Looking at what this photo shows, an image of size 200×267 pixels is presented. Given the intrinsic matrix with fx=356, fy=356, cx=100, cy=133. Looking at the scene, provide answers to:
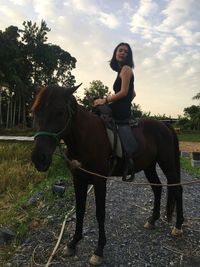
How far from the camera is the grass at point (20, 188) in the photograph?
21.1 feet

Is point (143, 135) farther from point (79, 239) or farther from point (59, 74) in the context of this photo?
point (59, 74)

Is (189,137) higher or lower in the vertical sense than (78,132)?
lower

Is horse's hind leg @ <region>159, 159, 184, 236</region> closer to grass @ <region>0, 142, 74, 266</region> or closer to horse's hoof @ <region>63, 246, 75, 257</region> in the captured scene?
horse's hoof @ <region>63, 246, 75, 257</region>

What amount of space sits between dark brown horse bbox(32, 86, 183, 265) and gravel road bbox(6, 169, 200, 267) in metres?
0.20

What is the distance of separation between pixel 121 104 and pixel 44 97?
1.37 meters

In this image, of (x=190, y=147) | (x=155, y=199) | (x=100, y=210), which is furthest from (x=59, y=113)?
(x=190, y=147)

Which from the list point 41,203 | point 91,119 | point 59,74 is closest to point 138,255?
point 91,119

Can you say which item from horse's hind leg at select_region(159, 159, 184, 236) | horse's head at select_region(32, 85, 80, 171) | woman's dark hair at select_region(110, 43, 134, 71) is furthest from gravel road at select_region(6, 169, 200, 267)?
woman's dark hair at select_region(110, 43, 134, 71)

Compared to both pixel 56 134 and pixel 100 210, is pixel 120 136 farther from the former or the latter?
pixel 56 134

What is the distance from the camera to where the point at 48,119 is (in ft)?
12.4

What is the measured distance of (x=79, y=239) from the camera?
190 inches

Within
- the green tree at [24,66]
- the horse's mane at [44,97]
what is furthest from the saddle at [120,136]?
the green tree at [24,66]

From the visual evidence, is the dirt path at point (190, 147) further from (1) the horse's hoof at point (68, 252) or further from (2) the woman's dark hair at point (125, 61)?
(1) the horse's hoof at point (68, 252)

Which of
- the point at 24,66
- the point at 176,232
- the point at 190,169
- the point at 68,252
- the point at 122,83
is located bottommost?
the point at 68,252
